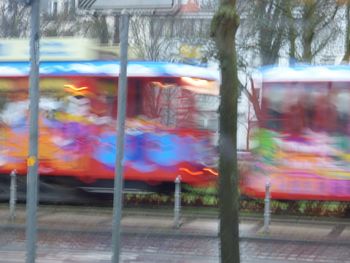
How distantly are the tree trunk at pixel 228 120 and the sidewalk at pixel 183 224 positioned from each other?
17.2 ft

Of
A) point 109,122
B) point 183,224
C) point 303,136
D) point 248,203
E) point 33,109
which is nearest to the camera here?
point 33,109

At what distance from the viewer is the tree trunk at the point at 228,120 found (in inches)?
209

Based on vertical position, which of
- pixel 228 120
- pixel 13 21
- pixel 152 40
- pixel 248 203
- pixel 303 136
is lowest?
pixel 248 203

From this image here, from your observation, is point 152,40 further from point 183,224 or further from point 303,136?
point 183,224

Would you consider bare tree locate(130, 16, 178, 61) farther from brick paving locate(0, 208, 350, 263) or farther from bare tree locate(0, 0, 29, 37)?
brick paving locate(0, 208, 350, 263)

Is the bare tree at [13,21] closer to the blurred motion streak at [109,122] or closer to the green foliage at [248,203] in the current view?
the blurred motion streak at [109,122]

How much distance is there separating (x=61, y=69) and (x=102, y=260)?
6.83m

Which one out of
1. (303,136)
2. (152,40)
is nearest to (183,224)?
(303,136)

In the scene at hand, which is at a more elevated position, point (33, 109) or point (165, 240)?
point (33, 109)

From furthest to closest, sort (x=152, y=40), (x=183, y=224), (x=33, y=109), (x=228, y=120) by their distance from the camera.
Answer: (x=152, y=40) → (x=183, y=224) → (x=228, y=120) → (x=33, y=109)

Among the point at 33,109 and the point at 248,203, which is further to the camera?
the point at 248,203

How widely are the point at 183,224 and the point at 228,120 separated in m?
6.64

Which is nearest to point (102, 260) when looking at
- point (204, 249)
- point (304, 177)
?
point (204, 249)

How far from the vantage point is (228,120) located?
17.8 feet
